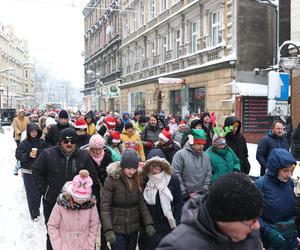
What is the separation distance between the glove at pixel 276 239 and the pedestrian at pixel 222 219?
2.03 meters

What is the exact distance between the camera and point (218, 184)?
187cm

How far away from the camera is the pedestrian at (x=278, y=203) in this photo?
12.6 ft

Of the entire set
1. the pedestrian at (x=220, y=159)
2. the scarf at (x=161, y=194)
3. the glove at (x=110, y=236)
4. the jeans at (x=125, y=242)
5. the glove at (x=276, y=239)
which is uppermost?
the pedestrian at (x=220, y=159)

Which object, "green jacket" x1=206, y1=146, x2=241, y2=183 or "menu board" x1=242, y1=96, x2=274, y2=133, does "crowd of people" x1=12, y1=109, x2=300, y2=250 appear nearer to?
"green jacket" x1=206, y1=146, x2=241, y2=183

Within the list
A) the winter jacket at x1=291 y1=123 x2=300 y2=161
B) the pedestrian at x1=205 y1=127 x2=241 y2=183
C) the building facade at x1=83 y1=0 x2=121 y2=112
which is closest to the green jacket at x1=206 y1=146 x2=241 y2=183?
the pedestrian at x1=205 y1=127 x2=241 y2=183

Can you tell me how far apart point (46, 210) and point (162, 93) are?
77.4 ft

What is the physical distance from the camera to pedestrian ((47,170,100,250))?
13.7ft

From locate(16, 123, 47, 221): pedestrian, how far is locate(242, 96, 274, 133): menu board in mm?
12663

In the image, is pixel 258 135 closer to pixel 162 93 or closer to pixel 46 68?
pixel 162 93

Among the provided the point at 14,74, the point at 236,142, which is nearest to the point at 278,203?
the point at 236,142

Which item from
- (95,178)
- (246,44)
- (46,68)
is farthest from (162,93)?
(46,68)

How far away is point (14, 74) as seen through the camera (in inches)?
3777

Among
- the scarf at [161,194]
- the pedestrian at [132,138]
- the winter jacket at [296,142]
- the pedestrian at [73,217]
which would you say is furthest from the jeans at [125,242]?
the winter jacket at [296,142]

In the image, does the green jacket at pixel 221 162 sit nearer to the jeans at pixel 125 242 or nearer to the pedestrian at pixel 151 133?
the jeans at pixel 125 242
